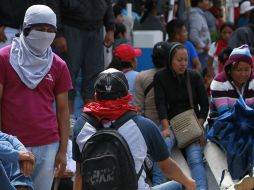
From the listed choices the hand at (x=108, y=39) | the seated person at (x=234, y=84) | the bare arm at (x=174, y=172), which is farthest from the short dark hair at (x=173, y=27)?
the bare arm at (x=174, y=172)

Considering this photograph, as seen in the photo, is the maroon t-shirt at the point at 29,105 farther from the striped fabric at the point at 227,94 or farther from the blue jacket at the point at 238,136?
the striped fabric at the point at 227,94

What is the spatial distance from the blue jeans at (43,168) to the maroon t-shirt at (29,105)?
50mm

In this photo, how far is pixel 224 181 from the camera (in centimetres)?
711

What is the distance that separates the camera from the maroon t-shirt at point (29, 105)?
18.4ft

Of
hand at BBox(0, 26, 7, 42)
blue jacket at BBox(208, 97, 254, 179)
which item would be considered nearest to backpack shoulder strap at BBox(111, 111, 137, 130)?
blue jacket at BBox(208, 97, 254, 179)

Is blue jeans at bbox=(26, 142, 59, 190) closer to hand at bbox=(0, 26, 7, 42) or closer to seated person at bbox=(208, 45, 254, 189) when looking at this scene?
hand at bbox=(0, 26, 7, 42)

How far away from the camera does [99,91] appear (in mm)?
5059

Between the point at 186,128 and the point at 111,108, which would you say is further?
the point at 186,128

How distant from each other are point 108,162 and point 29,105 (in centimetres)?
111

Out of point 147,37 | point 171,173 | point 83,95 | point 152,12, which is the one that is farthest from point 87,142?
point 152,12

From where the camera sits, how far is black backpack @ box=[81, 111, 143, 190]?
4773 mm

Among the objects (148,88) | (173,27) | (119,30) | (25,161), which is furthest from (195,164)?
(119,30)

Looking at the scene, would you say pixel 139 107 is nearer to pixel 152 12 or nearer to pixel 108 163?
pixel 108 163

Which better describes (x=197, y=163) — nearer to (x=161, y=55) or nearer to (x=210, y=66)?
(x=161, y=55)
